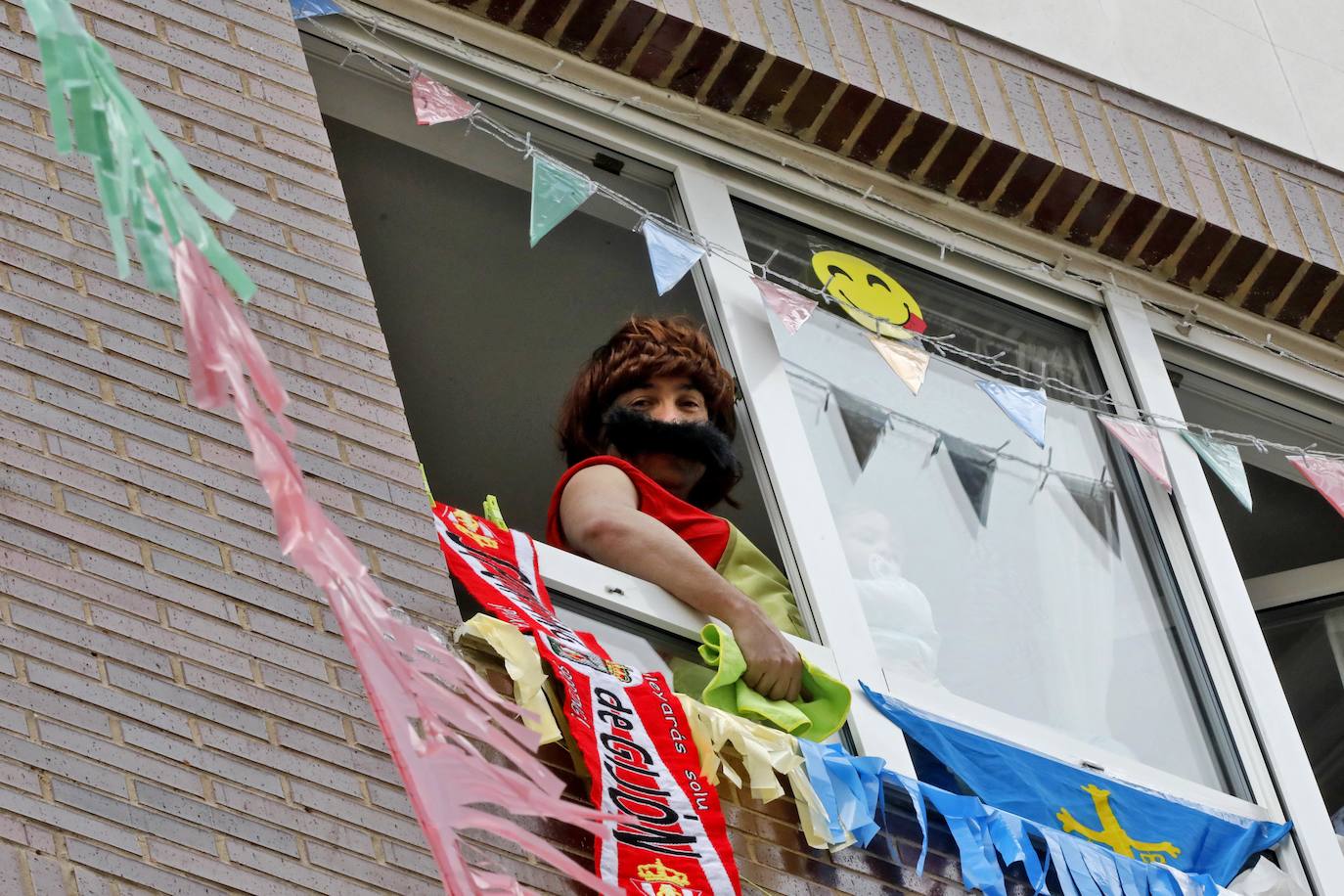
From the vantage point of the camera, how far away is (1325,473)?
18.4ft

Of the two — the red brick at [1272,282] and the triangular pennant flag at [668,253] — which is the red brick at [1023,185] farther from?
the triangular pennant flag at [668,253]

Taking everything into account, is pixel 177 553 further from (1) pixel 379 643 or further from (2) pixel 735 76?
(2) pixel 735 76

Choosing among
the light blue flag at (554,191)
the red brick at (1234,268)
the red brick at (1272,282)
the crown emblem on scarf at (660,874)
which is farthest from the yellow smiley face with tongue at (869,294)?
the crown emblem on scarf at (660,874)

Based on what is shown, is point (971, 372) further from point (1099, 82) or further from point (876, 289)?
point (1099, 82)

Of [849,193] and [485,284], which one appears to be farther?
[485,284]

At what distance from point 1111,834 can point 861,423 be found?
3.88 feet

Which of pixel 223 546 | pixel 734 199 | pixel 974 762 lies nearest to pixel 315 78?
pixel 734 199

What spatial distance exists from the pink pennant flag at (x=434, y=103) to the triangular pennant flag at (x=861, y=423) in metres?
1.14

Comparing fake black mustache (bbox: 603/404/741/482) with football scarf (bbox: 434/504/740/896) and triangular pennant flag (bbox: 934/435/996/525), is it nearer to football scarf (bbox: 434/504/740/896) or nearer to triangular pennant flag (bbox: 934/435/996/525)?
triangular pennant flag (bbox: 934/435/996/525)

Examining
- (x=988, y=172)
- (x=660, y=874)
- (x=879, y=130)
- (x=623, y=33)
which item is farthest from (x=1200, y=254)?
(x=660, y=874)

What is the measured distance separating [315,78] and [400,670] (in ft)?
10.4

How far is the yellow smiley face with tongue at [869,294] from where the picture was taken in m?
5.24

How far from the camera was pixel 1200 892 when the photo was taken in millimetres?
4309

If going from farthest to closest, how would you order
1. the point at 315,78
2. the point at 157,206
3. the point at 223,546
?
the point at 315,78
the point at 223,546
the point at 157,206
